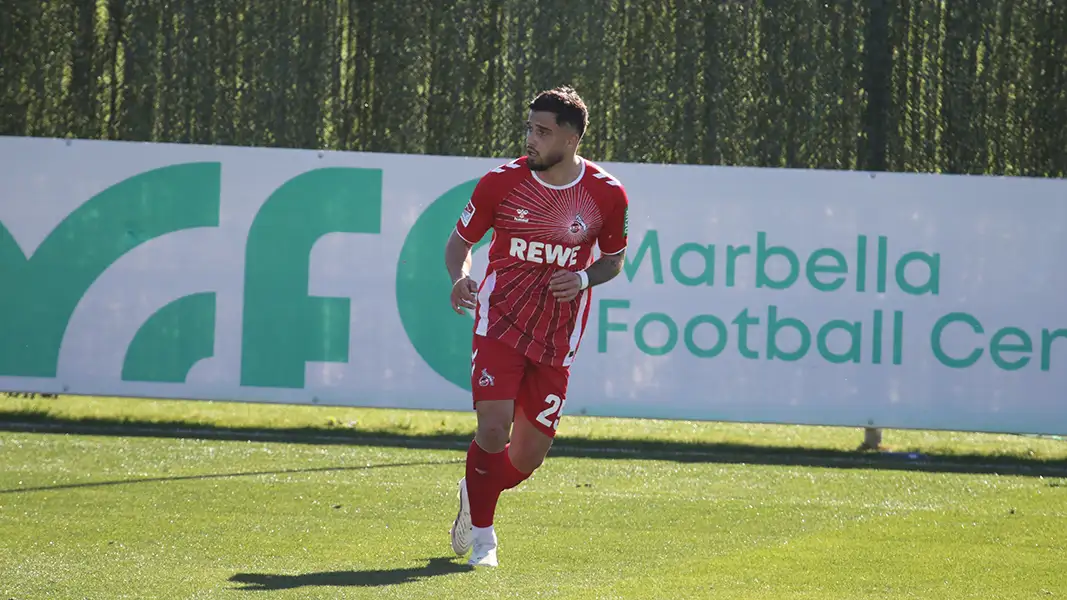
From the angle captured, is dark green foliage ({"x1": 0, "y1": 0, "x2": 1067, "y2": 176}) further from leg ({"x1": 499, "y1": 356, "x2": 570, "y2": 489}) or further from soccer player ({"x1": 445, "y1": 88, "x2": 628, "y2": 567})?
leg ({"x1": 499, "y1": 356, "x2": 570, "y2": 489})

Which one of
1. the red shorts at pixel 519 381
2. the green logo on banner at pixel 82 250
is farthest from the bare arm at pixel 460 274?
the green logo on banner at pixel 82 250

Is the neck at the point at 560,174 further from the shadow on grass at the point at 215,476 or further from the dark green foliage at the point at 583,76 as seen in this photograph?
the dark green foliage at the point at 583,76

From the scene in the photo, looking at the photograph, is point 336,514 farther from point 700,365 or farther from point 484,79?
point 484,79

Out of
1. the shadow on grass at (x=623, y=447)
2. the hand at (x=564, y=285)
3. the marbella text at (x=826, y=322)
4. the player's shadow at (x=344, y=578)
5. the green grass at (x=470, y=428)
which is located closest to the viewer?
the player's shadow at (x=344, y=578)

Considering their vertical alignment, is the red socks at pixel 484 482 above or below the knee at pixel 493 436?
below

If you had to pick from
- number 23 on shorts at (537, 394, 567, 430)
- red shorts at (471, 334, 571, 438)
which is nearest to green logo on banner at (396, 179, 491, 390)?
red shorts at (471, 334, 571, 438)

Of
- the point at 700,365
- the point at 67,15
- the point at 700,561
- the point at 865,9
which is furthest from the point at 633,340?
the point at 67,15

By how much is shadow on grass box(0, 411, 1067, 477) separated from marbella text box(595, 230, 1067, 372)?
0.71 meters

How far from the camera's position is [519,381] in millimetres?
5926

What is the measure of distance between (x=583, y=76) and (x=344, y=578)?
21.8 feet

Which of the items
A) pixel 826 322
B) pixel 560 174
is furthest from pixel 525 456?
pixel 826 322

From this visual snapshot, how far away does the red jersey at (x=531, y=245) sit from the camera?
232 inches

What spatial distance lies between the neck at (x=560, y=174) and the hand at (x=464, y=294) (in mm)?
620

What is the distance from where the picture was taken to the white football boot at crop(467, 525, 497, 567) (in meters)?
5.85
